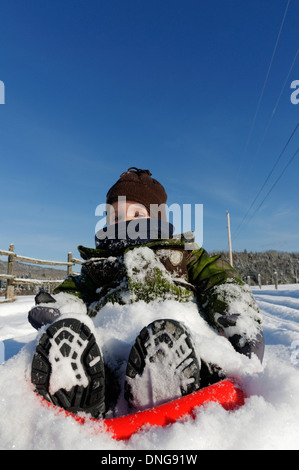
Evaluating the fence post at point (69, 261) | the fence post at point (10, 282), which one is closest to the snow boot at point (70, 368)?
the fence post at point (10, 282)

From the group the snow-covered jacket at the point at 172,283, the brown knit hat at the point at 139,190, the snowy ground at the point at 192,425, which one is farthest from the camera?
the brown knit hat at the point at 139,190

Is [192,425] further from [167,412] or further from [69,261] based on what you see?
[69,261]

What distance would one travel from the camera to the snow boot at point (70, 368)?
30.1 inches

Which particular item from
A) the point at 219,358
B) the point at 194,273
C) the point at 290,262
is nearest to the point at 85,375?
the point at 219,358

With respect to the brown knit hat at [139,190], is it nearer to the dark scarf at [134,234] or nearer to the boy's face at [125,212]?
the boy's face at [125,212]

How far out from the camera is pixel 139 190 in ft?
7.06

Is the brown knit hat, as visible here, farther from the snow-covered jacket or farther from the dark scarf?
the snow-covered jacket

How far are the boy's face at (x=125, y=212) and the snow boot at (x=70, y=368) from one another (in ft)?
3.78

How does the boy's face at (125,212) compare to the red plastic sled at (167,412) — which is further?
the boy's face at (125,212)

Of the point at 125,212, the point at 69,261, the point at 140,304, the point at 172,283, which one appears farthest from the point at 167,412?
the point at 69,261

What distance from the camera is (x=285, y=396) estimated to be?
0.72m

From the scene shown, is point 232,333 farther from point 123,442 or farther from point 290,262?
point 290,262

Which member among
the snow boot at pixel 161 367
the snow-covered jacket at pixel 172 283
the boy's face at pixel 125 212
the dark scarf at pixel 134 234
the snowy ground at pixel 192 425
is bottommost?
the snowy ground at pixel 192 425

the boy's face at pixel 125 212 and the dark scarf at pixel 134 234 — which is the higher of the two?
the boy's face at pixel 125 212
